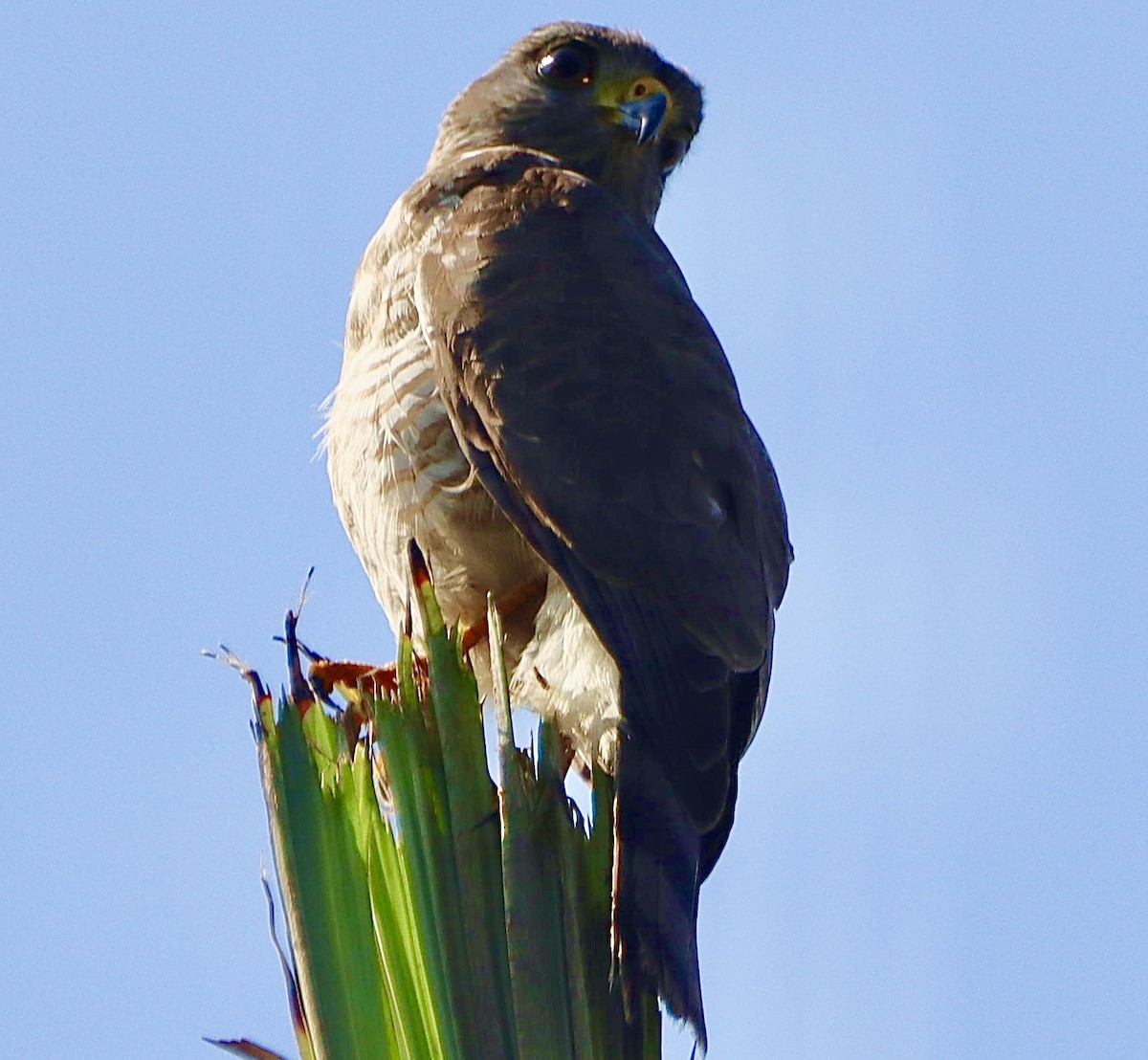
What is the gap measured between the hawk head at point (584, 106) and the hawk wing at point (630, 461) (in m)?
0.73

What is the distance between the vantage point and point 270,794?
218cm

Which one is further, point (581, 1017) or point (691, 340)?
point (691, 340)

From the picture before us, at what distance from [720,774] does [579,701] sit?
38 centimetres

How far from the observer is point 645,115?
4840mm

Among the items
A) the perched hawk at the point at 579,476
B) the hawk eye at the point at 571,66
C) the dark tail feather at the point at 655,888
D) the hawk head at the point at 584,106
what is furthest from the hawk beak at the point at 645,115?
the dark tail feather at the point at 655,888

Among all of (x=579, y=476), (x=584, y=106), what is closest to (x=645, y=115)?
(x=584, y=106)

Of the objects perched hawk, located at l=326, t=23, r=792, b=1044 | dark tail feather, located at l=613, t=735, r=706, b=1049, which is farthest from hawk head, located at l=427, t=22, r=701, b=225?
dark tail feather, located at l=613, t=735, r=706, b=1049

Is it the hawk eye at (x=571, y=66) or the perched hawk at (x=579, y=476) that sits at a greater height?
the hawk eye at (x=571, y=66)

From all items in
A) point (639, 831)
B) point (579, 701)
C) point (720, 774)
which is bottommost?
point (639, 831)

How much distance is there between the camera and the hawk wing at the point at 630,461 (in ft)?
9.52

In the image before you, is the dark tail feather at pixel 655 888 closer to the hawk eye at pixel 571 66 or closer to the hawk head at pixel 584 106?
the hawk head at pixel 584 106

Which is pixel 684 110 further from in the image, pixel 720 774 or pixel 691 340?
pixel 720 774

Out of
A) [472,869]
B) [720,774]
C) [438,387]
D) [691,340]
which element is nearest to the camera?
[472,869]

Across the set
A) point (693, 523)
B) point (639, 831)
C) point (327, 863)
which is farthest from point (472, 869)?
point (693, 523)
